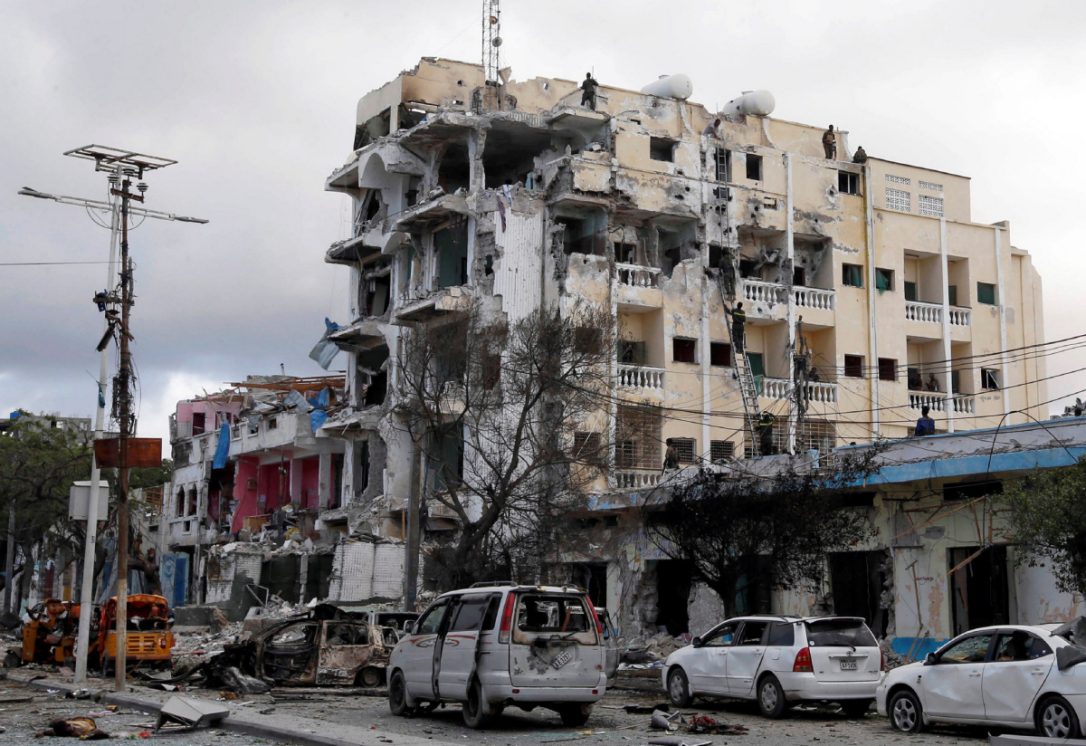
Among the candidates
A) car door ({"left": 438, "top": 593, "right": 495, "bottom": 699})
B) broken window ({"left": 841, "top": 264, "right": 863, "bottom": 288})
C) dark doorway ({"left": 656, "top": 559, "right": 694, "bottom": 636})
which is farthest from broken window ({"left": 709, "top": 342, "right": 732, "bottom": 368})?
car door ({"left": 438, "top": 593, "right": 495, "bottom": 699})

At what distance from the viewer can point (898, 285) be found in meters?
50.7

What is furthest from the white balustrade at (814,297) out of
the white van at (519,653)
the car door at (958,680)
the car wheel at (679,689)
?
the white van at (519,653)

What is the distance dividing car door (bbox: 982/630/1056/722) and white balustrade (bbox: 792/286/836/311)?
3263 centimetres

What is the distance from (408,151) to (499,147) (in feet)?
10.6

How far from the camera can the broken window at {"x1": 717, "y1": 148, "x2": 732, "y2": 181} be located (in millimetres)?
48719

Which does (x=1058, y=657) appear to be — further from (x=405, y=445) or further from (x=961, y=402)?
(x=961, y=402)

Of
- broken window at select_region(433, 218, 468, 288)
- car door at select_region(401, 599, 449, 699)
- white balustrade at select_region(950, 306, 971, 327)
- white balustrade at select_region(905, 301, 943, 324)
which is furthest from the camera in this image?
white balustrade at select_region(950, 306, 971, 327)

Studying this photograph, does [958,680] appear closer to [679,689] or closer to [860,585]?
[679,689]

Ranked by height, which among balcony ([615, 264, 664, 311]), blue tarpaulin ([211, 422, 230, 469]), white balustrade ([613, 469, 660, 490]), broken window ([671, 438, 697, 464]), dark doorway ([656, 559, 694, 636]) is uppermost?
balcony ([615, 264, 664, 311])

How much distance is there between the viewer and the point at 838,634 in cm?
2000

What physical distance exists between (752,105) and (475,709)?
122ft

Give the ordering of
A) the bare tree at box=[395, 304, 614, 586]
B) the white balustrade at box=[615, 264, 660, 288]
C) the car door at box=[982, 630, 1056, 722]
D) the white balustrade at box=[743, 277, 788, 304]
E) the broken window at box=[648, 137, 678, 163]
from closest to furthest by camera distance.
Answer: the car door at box=[982, 630, 1056, 722], the bare tree at box=[395, 304, 614, 586], the white balustrade at box=[615, 264, 660, 288], the broken window at box=[648, 137, 678, 163], the white balustrade at box=[743, 277, 788, 304]

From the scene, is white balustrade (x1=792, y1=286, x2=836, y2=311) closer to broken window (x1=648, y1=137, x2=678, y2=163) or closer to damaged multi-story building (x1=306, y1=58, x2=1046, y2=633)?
damaged multi-story building (x1=306, y1=58, x2=1046, y2=633)

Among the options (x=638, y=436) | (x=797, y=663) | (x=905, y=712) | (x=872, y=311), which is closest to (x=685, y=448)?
(x=638, y=436)
